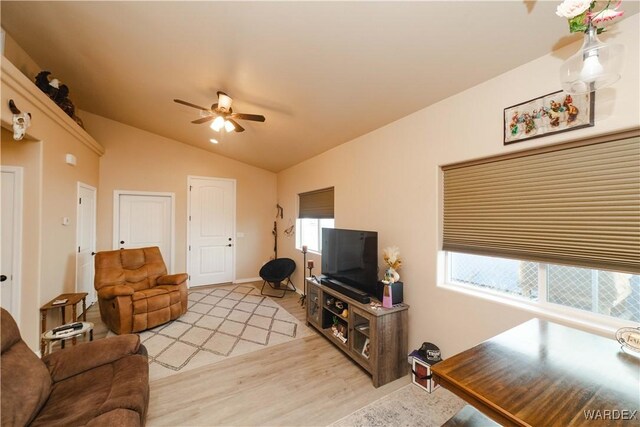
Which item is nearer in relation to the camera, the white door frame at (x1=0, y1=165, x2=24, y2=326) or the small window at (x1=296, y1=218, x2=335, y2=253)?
the white door frame at (x1=0, y1=165, x2=24, y2=326)

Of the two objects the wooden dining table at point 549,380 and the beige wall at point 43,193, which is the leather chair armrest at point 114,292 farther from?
the wooden dining table at point 549,380

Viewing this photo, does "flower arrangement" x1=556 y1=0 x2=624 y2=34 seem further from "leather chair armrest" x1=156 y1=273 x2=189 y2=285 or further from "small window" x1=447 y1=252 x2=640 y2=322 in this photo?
"leather chair armrest" x1=156 y1=273 x2=189 y2=285

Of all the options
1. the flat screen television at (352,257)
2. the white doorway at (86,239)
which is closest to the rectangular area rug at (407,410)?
the flat screen television at (352,257)

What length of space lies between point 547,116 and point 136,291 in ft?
15.1

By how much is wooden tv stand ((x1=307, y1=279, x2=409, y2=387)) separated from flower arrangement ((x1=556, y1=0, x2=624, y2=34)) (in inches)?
83.2

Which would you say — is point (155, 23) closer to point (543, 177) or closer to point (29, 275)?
point (29, 275)

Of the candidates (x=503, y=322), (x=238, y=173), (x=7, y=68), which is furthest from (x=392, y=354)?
(x=238, y=173)

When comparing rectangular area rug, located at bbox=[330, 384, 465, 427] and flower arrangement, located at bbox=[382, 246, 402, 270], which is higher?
flower arrangement, located at bbox=[382, 246, 402, 270]

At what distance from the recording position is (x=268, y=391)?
211cm

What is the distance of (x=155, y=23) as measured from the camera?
1.90 meters

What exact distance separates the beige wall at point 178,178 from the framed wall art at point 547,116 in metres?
4.79

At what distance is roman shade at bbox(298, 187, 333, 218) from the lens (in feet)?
12.8

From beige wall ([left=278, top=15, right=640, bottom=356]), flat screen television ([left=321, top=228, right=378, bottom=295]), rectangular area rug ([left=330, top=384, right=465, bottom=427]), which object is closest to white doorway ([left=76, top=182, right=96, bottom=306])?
flat screen television ([left=321, top=228, right=378, bottom=295])

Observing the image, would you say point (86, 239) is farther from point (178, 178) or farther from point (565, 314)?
point (565, 314)
